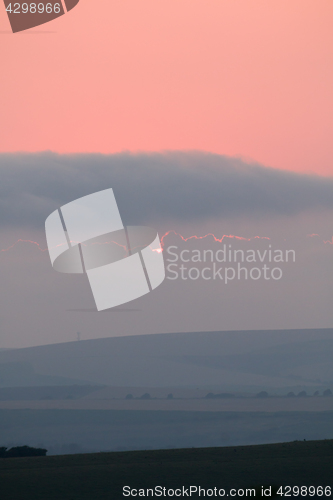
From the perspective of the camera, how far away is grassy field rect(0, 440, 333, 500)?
5758mm

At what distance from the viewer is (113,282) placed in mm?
7898

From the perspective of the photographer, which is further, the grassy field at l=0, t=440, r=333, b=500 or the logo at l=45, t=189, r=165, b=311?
the logo at l=45, t=189, r=165, b=311

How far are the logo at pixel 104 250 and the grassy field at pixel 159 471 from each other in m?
2.41

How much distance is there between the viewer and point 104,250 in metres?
7.79

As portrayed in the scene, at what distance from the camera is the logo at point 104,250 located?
307 inches

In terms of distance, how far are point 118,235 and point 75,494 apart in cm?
374

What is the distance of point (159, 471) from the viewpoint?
20.3 ft

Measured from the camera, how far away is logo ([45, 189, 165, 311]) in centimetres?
779

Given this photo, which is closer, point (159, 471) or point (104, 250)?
point (159, 471)

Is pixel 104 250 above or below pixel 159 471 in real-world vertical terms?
above

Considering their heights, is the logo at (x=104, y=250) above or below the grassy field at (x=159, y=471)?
above

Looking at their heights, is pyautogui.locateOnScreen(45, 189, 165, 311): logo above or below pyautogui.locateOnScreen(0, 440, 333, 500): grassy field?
above

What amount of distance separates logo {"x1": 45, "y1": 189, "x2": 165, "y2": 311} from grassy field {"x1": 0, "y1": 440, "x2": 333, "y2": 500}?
7.91ft

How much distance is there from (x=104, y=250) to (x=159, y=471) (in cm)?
327
